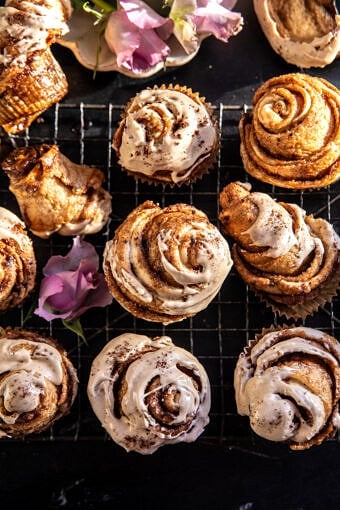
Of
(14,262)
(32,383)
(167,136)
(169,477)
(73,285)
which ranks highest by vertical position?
(167,136)

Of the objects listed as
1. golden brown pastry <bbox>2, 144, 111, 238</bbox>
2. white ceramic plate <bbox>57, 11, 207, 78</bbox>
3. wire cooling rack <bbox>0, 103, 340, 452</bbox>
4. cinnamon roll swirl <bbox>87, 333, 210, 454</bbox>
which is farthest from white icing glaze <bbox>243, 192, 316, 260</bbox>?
white ceramic plate <bbox>57, 11, 207, 78</bbox>

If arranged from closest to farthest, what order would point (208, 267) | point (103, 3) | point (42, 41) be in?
point (208, 267)
point (42, 41)
point (103, 3)

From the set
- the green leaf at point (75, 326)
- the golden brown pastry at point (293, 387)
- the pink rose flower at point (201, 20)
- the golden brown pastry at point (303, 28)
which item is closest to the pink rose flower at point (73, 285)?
the green leaf at point (75, 326)

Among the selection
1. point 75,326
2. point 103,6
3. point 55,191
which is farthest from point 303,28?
point 75,326

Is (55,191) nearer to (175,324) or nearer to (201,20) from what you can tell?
(175,324)

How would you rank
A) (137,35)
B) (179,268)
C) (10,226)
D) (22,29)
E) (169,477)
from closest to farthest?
1. (179,268)
2. (22,29)
3. (10,226)
4. (137,35)
5. (169,477)

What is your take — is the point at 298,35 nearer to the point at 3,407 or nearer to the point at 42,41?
the point at 42,41

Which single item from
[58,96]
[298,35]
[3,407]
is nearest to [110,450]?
[3,407]

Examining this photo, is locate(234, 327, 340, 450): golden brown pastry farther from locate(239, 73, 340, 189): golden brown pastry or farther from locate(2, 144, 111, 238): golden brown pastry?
locate(2, 144, 111, 238): golden brown pastry
